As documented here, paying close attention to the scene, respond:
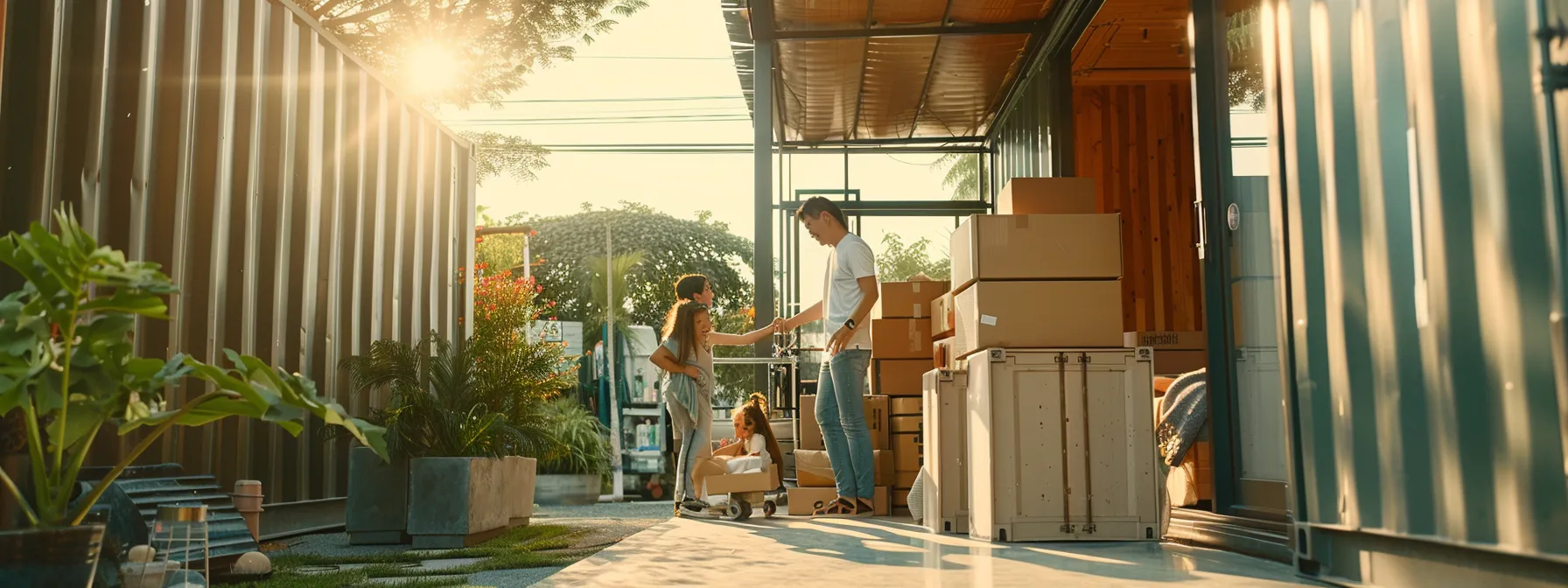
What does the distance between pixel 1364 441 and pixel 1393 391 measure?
0.22 meters

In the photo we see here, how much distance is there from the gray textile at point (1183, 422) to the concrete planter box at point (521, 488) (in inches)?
128

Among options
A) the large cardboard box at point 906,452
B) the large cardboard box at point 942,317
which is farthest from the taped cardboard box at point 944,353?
the large cardboard box at point 906,452

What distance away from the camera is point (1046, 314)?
4742 mm

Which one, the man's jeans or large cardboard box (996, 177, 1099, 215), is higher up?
large cardboard box (996, 177, 1099, 215)

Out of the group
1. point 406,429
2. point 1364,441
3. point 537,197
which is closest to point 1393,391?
point 1364,441

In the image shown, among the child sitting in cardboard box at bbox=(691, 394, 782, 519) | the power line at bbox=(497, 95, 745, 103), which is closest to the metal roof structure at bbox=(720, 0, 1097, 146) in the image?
the child sitting in cardboard box at bbox=(691, 394, 782, 519)

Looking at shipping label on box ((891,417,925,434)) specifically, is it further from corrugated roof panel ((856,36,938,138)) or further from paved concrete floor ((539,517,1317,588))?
corrugated roof panel ((856,36,938,138))

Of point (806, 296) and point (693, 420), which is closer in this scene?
point (693, 420)

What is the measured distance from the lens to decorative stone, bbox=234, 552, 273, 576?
147 inches

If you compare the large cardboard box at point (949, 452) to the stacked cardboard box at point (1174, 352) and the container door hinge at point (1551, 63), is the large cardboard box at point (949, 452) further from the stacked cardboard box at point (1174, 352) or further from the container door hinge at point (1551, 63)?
the container door hinge at point (1551, 63)

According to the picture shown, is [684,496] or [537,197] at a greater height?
[537,197]

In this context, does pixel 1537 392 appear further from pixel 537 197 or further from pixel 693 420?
pixel 537 197

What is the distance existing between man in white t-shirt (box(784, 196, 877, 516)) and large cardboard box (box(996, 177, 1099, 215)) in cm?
114

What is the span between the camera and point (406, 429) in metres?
5.70
